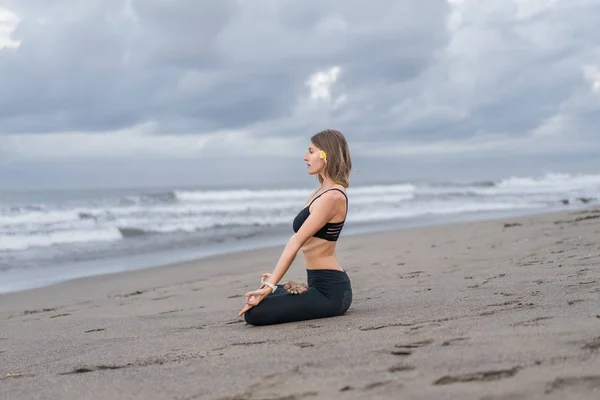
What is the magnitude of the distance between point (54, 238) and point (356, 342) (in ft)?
A: 55.3

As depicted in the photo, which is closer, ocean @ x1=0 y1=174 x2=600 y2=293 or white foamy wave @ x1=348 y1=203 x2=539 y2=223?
ocean @ x1=0 y1=174 x2=600 y2=293

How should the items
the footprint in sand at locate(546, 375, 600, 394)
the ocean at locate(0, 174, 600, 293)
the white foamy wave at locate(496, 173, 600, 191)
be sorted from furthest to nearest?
1. the white foamy wave at locate(496, 173, 600, 191)
2. the ocean at locate(0, 174, 600, 293)
3. the footprint in sand at locate(546, 375, 600, 394)

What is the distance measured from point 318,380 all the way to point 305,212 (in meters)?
2.03

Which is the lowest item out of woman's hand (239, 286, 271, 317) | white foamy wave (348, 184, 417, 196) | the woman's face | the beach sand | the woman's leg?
the beach sand

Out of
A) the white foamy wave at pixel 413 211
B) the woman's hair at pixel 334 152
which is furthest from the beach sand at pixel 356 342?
the white foamy wave at pixel 413 211

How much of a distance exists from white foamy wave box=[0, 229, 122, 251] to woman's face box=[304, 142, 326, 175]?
1379cm

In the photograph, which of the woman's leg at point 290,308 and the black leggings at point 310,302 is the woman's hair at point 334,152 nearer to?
the black leggings at point 310,302

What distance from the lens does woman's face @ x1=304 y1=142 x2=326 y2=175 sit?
498 cm

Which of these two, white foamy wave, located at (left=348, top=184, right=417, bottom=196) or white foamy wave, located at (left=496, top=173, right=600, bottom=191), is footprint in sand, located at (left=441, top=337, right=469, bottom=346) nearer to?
white foamy wave, located at (left=348, top=184, right=417, bottom=196)

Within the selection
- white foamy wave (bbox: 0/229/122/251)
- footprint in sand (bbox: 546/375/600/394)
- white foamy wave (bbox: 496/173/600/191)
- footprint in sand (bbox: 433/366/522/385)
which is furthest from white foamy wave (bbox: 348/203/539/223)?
white foamy wave (bbox: 496/173/600/191)

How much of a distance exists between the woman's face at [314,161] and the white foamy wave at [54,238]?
13787mm

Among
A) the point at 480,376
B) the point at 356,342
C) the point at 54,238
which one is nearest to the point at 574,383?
the point at 480,376

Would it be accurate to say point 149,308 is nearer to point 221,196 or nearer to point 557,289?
point 557,289

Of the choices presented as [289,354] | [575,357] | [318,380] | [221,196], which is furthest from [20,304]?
[221,196]
